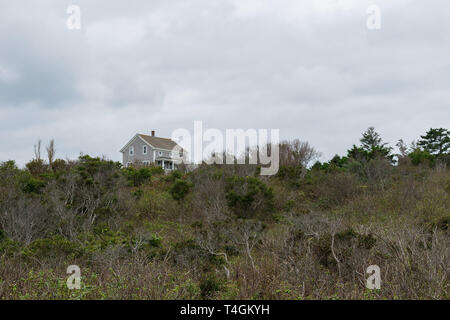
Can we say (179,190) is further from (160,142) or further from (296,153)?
(160,142)

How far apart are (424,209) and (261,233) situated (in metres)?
5.89

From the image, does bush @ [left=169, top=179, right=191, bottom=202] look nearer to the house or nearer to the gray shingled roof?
the house

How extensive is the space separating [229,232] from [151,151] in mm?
30168

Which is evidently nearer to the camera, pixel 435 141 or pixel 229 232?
pixel 229 232

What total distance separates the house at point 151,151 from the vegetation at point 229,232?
A: 17109 millimetres

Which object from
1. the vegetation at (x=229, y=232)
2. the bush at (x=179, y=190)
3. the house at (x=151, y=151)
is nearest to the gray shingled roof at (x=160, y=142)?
the house at (x=151, y=151)

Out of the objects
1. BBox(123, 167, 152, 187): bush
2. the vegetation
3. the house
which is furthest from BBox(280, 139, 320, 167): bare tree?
the house

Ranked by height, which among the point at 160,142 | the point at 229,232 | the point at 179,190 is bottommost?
the point at 229,232

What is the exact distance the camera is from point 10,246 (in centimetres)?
771

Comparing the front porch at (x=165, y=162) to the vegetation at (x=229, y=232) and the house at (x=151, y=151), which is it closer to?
the house at (x=151, y=151)

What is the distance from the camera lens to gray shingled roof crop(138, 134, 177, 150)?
126 ft

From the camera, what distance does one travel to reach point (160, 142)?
3997 cm

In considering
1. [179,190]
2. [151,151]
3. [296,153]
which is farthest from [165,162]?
[179,190]

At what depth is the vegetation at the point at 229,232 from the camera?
4.66 metres
